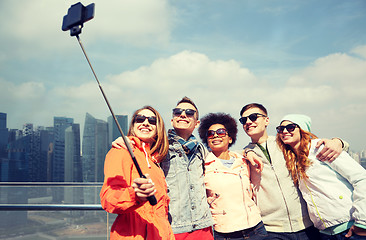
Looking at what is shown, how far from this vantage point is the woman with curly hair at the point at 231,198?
9.96ft

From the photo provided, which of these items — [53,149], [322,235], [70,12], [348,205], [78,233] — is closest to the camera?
[70,12]

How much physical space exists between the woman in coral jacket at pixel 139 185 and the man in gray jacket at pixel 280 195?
1158mm

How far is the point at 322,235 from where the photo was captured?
307cm

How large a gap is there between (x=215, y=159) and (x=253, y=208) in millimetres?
662

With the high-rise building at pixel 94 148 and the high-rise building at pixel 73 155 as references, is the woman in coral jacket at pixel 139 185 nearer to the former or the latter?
the high-rise building at pixel 94 148

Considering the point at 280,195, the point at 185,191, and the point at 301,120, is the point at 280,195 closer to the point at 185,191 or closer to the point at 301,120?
the point at 301,120

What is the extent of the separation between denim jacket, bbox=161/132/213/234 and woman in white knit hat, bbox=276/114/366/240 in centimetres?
105

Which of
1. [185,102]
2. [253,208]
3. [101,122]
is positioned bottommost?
[253,208]

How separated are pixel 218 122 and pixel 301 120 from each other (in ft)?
3.43

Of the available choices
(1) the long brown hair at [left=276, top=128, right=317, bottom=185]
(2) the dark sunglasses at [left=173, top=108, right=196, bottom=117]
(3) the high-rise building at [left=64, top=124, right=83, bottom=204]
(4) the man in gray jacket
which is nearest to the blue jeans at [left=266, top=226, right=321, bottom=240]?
(4) the man in gray jacket

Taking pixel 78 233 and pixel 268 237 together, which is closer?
pixel 268 237

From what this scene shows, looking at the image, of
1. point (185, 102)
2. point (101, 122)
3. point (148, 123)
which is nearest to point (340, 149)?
point (185, 102)

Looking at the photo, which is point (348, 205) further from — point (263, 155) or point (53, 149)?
point (53, 149)

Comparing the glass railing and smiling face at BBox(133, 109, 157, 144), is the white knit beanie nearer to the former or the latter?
smiling face at BBox(133, 109, 157, 144)
